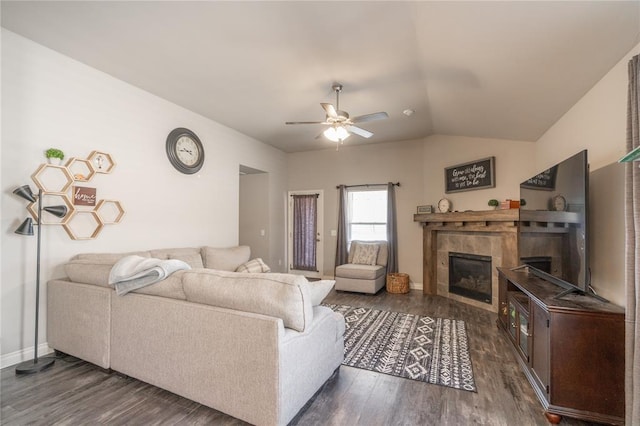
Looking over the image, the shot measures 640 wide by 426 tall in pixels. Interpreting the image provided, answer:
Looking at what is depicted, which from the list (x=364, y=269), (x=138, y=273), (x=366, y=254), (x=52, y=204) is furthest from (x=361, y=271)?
(x=52, y=204)

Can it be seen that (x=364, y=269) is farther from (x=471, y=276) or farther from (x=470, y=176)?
(x=470, y=176)

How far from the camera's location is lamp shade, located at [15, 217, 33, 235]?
228 centimetres

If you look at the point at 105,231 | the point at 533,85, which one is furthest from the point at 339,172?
the point at 105,231

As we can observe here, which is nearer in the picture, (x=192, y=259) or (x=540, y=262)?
(x=540, y=262)

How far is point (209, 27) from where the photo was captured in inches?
92.8

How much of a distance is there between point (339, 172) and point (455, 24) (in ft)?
13.2

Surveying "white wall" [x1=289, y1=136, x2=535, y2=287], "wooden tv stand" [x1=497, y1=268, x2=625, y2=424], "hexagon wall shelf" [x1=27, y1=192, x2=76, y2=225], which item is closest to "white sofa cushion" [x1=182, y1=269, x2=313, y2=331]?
"wooden tv stand" [x1=497, y1=268, x2=625, y2=424]

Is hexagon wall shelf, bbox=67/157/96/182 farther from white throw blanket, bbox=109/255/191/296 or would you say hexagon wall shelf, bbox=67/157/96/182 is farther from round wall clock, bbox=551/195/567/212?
round wall clock, bbox=551/195/567/212

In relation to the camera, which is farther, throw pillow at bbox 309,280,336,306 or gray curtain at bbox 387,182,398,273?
gray curtain at bbox 387,182,398,273

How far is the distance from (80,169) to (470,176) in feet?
17.3

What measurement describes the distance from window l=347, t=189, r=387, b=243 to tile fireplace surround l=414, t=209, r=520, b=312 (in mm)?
830

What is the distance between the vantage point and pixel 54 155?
262 centimetres

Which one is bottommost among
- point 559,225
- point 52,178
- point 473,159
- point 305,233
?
point 305,233

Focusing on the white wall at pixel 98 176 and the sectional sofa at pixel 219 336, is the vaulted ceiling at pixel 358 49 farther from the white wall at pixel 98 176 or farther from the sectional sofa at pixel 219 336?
the sectional sofa at pixel 219 336
